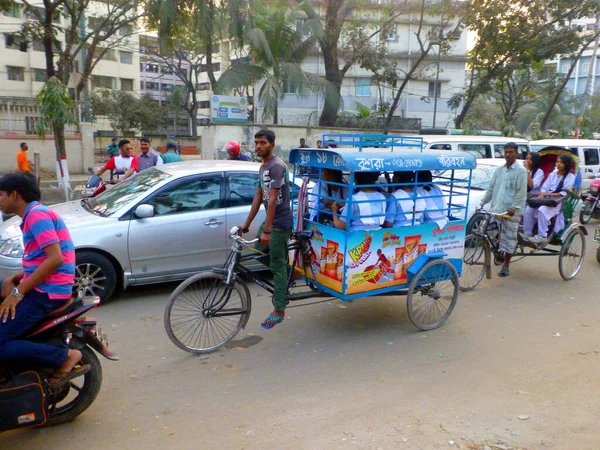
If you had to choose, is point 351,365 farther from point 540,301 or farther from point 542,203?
point 542,203

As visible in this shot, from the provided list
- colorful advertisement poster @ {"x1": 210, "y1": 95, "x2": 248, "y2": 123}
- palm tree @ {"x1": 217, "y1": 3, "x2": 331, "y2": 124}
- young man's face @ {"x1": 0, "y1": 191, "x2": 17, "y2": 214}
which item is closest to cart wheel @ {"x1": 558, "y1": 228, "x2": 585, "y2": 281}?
young man's face @ {"x1": 0, "y1": 191, "x2": 17, "y2": 214}

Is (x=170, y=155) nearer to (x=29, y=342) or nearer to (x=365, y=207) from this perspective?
(x=365, y=207)

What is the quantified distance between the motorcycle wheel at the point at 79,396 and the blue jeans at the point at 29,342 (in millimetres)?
248

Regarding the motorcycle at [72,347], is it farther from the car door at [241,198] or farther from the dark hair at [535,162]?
the dark hair at [535,162]

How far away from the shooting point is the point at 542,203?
666 centimetres

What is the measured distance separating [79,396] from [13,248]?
2361mm

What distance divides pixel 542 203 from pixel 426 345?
10.3ft

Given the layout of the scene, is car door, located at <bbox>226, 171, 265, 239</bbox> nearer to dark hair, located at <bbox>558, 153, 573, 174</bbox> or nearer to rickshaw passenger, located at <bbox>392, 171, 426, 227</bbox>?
rickshaw passenger, located at <bbox>392, 171, 426, 227</bbox>

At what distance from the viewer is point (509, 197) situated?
6.49 m

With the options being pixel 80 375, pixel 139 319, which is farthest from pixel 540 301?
pixel 80 375

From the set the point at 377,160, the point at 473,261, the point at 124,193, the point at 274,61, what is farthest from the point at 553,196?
the point at 274,61

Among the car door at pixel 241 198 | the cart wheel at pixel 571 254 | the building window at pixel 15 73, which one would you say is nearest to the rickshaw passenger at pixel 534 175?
the cart wheel at pixel 571 254

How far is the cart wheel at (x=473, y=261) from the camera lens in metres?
6.28

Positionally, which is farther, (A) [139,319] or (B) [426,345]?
(A) [139,319]
